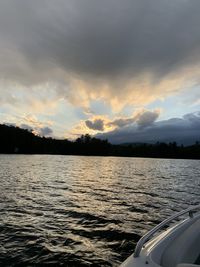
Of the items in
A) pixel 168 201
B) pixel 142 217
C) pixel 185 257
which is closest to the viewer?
pixel 185 257

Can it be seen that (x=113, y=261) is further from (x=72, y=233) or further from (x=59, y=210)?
(x=59, y=210)

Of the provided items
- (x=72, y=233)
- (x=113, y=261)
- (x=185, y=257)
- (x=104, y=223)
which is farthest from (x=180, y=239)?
(x=104, y=223)

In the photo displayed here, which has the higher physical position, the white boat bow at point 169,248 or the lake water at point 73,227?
the white boat bow at point 169,248

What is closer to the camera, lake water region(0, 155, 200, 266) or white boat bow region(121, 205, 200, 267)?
white boat bow region(121, 205, 200, 267)

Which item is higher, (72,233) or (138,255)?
(138,255)

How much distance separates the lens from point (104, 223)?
16.3 meters

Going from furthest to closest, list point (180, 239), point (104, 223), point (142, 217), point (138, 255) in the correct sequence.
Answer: point (142, 217)
point (104, 223)
point (180, 239)
point (138, 255)

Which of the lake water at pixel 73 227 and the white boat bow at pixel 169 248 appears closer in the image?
the white boat bow at pixel 169 248

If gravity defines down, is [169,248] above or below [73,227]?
above

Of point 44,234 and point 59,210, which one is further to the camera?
point 59,210

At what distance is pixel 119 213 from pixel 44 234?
276 inches

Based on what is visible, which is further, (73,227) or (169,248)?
(73,227)

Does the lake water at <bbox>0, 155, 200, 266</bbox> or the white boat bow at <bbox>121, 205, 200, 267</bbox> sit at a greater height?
the white boat bow at <bbox>121, 205, 200, 267</bbox>

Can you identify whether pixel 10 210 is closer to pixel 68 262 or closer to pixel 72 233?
pixel 72 233
